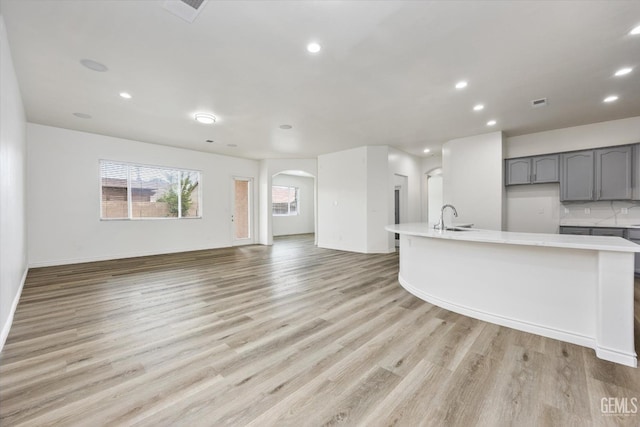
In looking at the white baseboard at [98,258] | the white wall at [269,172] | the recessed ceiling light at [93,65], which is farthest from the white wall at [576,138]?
the white baseboard at [98,258]

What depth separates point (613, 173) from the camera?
480 cm

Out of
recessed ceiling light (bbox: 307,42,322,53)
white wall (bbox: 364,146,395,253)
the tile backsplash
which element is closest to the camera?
recessed ceiling light (bbox: 307,42,322,53)

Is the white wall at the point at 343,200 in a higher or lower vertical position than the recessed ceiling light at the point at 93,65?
lower

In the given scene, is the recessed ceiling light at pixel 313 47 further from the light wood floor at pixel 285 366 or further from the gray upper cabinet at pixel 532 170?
the gray upper cabinet at pixel 532 170

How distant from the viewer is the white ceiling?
223 cm

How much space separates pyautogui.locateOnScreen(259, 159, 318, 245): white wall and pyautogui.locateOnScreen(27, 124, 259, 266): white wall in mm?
1974

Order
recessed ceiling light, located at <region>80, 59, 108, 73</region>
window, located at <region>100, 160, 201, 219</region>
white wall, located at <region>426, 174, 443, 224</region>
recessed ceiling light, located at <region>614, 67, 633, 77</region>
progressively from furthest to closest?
1. white wall, located at <region>426, 174, 443, 224</region>
2. window, located at <region>100, 160, 201, 219</region>
3. recessed ceiling light, located at <region>614, 67, 633, 77</region>
4. recessed ceiling light, located at <region>80, 59, 108, 73</region>

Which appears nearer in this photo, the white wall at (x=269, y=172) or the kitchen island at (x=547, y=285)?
the kitchen island at (x=547, y=285)

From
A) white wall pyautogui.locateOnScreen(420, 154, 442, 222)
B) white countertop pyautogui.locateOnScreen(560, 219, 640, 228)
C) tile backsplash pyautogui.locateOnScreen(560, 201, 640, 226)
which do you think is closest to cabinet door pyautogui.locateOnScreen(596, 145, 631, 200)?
tile backsplash pyautogui.locateOnScreen(560, 201, 640, 226)

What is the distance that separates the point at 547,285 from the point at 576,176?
4125 mm

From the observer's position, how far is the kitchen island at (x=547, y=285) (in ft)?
6.97

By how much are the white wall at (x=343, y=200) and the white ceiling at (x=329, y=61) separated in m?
2.08

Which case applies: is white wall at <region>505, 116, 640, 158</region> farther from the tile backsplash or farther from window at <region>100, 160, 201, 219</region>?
window at <region>100, 160, 201, 219</region>

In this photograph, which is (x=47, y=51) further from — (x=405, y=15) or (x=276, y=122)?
(x=405, y=15)
